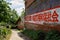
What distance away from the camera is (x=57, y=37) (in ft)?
34.6

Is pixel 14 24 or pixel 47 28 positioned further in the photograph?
pixel 14 24

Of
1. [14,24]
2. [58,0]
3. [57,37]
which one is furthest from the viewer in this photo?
[14,24]

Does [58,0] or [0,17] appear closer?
[58,0]

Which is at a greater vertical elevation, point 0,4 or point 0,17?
point 0,4

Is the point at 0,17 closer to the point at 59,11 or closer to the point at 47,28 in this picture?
the point at 47,28

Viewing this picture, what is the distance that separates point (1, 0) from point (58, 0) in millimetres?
25676

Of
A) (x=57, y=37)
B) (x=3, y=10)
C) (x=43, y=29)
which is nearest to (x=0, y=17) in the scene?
(x=3, y=10)

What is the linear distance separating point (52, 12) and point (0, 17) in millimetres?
24531

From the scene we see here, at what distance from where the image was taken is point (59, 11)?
10.8m

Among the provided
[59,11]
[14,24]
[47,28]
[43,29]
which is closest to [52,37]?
[59,11]

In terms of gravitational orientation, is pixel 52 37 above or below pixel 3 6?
below

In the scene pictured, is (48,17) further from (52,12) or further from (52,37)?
(52,37)

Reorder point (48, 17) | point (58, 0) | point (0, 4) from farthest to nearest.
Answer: point (0, 4), point (48, 17), point (58, 0)

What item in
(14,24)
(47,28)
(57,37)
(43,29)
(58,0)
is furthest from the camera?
(14,24)
